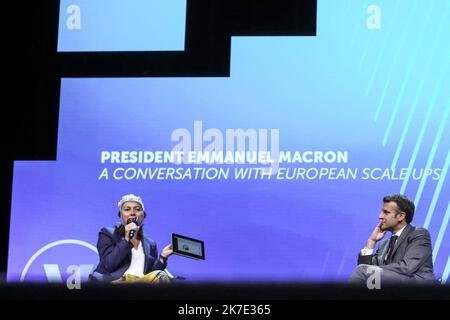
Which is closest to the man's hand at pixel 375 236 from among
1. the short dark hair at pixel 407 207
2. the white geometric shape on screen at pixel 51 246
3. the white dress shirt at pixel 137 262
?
the short dark hair at pixel 407 207

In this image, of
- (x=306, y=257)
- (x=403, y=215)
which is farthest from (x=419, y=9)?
(x=306, y=257)

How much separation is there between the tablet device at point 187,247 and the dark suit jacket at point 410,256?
24.7 inches

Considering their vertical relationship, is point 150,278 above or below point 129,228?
below

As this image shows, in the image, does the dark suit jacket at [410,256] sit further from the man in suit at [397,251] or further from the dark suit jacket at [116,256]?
the dark suit jacket at [116,256]

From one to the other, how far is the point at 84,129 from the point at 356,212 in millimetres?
1154

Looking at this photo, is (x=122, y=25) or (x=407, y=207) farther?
(x=122, y=25)

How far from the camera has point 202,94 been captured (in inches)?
152

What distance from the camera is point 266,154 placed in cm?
381

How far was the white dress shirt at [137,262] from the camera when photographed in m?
3.74

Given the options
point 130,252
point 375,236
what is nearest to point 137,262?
point 130,252

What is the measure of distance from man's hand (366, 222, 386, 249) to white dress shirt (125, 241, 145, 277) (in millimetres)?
893

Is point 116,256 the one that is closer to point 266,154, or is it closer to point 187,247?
point 187,247

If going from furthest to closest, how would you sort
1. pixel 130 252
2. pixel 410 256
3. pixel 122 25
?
1. pixel 122 25
2. pixel 130 252
3. pixel 410 256

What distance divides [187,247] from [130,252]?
0.76 ft
